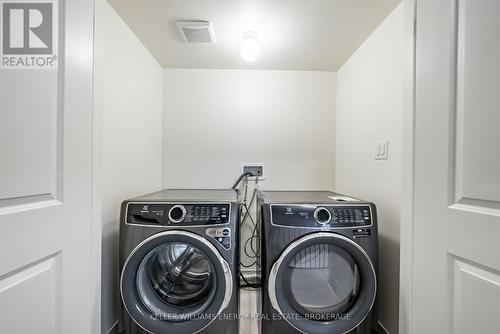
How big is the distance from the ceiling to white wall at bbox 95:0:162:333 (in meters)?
0.16

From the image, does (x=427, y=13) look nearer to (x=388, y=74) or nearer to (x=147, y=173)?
(x=388, y=74)

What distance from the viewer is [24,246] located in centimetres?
67

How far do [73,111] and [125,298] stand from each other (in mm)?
898

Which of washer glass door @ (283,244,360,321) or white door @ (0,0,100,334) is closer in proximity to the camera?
white door @ (0,0,100,334)

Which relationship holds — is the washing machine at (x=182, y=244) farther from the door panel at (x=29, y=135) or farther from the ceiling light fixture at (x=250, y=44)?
the ceiling light fixture at (x=250, y=44)

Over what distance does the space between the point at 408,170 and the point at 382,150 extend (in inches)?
17.8

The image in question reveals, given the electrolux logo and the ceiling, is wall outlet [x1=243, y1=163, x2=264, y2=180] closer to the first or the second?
the ceiling

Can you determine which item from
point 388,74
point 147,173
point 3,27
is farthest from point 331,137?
point 3,27

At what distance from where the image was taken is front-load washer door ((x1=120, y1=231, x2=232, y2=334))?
1098 millimetres

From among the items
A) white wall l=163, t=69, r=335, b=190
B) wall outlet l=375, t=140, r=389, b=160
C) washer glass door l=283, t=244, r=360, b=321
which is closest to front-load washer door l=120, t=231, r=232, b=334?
washer glass door l=283, t=244, r=360, b=321

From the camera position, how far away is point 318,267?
1.16 metres

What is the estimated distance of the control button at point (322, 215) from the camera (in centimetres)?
114

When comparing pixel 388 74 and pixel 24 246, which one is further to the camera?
pixel 388 74

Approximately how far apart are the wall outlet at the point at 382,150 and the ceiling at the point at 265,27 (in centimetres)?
76
